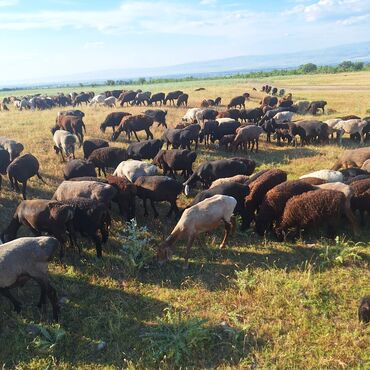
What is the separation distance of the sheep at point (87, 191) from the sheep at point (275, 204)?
13.1 feet

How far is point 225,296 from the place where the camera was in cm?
736

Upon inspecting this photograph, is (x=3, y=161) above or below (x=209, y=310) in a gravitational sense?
above

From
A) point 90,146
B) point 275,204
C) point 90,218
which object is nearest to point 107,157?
point 90,146

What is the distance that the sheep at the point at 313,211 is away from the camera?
9.05 meters

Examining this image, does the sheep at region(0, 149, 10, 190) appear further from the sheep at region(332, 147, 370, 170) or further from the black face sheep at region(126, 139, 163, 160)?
the sheep at region(332, 147, 370, 170)

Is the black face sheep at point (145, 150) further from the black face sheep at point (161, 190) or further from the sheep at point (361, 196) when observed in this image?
the sheep at point (361, 196)

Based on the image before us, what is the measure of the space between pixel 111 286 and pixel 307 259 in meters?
4.40

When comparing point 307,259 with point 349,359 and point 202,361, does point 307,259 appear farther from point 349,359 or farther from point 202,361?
point 202,361

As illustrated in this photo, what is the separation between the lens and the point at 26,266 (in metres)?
7.02

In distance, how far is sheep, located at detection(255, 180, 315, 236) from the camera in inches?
385

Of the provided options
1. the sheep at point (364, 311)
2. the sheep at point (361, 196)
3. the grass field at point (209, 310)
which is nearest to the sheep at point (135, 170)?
the grass field at point (209, 310)

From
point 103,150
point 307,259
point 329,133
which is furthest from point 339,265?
point 329,133

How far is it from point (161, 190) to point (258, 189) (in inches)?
110

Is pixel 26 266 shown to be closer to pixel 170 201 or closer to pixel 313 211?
pixel 170 201
